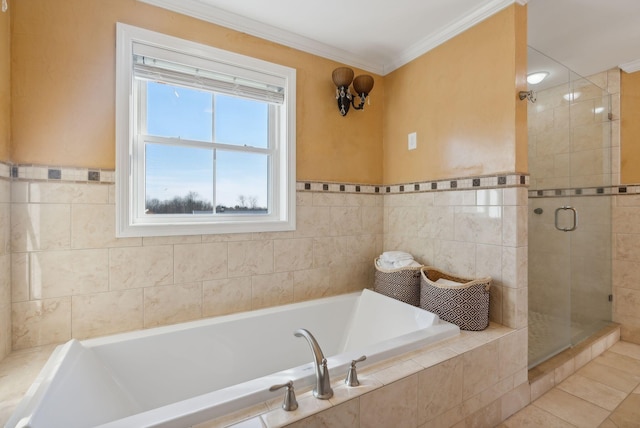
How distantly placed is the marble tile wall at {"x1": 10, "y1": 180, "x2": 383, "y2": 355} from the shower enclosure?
1.46 meters

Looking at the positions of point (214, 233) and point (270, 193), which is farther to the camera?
point (270, 193)

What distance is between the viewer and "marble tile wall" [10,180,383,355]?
1382mm

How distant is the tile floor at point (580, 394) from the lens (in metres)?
1.23

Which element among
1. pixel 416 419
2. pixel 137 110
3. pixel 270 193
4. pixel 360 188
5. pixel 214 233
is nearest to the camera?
pixel 416 419

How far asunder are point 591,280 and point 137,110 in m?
3.55

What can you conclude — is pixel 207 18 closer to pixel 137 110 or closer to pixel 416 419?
pixel 137 110

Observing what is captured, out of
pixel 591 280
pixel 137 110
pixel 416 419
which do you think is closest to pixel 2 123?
pixel 137 110

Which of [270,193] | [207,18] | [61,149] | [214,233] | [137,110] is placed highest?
→ [207,18]

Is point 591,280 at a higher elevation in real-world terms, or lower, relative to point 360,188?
lower

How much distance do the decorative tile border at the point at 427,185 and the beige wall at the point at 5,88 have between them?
4.85 ft

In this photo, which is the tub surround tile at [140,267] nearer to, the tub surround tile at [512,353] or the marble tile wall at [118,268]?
the marble tile wall at [118,268]

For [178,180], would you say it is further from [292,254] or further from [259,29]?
[259,29]

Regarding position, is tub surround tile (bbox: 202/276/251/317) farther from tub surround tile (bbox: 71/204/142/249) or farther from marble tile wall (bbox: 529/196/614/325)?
marble tile wall (bbox: 529/196/614/325)

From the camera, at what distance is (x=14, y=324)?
1370 millimetres
